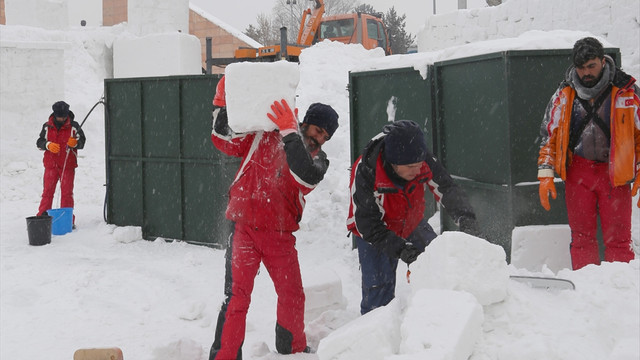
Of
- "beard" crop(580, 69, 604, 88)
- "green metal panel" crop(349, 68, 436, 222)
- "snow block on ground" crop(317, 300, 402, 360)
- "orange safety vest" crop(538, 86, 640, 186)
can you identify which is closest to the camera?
"snow block on ground" crop(317, 300, 402, 360)

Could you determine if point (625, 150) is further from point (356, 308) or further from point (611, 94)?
point (356, 308)

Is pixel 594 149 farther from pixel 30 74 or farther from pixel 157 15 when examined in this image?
pixel 157 15

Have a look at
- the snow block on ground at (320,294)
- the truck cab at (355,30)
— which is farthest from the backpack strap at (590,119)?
the truck cab at (355,30)

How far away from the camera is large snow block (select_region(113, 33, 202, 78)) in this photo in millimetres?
18000

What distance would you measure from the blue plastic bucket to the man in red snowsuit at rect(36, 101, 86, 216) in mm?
364

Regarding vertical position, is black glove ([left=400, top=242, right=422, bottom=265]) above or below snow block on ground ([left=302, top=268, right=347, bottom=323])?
above

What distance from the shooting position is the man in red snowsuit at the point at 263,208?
3.51 m

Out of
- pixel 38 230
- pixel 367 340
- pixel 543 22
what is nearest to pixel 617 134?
pixel 367 340

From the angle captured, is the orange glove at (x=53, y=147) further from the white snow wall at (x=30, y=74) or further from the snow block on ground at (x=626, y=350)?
the snow block on ground at (x=626, y=350)

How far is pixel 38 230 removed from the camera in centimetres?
782

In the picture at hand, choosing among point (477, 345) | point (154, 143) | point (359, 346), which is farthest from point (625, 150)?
point (154, 143)

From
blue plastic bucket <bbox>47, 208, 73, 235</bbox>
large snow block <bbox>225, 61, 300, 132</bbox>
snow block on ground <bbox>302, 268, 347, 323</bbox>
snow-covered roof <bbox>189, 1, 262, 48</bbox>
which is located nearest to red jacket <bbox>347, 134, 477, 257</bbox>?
large snow block <bbox>225, 61, 300, 132</bbox>

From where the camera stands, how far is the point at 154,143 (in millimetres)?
8289

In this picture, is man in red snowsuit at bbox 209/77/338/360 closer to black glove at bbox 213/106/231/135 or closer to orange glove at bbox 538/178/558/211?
black glove at bbox 213/106/231/135
